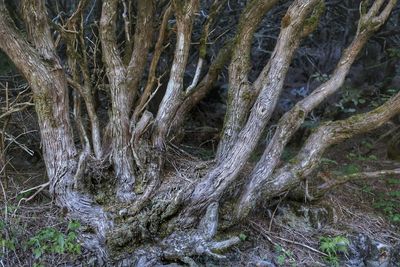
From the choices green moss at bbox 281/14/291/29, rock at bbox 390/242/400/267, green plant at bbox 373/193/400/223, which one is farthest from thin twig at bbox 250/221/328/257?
green moss at bbox 281/14/291/29

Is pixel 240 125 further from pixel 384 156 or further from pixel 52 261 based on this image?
pixel 384 156

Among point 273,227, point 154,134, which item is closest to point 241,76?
point 154,134

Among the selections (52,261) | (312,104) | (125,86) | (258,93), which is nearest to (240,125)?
(258,93)

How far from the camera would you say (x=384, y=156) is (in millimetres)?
6418

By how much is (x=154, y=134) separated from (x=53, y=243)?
1.54m

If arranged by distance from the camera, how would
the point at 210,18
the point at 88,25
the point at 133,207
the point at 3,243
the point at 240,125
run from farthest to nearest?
the point at 88,25
the point at 210,18
the point at 240,125
the point at 133,207
the point at 3,243

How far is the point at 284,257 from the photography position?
4094 millimetres

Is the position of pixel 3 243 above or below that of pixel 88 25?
below

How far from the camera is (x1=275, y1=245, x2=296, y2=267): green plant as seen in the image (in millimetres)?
4028

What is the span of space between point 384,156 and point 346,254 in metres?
2.61

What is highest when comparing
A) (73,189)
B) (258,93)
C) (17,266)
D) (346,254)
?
(258,93)

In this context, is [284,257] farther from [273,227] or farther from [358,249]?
[358,249]

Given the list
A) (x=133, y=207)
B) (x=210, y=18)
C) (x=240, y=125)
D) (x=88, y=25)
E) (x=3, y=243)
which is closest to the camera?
(x=3, y=243)

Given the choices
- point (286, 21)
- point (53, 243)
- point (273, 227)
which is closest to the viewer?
point (53, 243)
